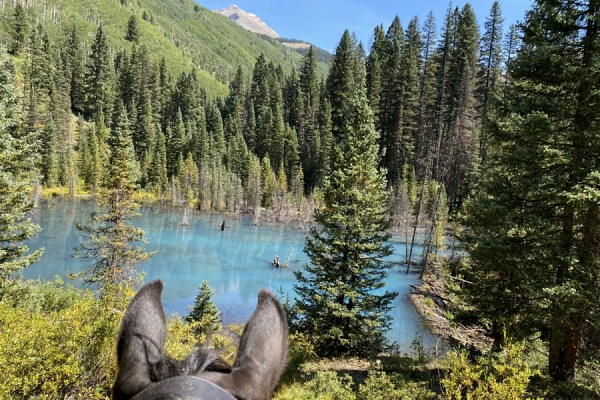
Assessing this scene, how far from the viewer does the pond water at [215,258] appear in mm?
24172

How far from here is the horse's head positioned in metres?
1.04

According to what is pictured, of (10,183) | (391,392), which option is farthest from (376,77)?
(391,392)

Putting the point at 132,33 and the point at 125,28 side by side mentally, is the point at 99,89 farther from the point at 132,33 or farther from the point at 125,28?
the point at 125,28

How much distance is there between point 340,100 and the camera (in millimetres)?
75812

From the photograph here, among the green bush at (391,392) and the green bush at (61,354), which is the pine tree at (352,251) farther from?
the green bush at (61,354)

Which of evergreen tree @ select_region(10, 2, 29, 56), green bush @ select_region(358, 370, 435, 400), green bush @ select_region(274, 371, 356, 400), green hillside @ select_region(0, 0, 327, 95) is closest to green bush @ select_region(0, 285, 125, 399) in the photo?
green bush @ select_region(274, 371, 356, 400)

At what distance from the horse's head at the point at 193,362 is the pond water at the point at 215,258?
49.2ft

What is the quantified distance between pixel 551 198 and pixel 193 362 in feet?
29.1

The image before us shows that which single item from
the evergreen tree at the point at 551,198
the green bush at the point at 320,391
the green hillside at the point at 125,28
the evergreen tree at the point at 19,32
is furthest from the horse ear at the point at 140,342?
the green hillside at the point at 125,28

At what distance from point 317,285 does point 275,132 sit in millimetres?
62528

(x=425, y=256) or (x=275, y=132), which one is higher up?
(x=275, y=132)

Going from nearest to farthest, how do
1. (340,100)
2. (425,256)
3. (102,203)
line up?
(102,203), (425,256), (340,100)

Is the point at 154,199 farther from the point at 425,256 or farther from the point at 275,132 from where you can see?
the point at 425,256

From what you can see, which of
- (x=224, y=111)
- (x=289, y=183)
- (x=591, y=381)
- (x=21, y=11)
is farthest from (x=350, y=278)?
(x=21, y=11)
